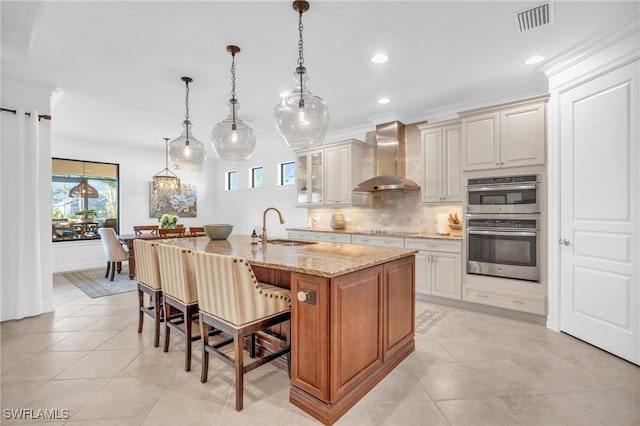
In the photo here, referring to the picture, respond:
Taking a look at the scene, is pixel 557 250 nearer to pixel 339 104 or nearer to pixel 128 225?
pixel 339 104

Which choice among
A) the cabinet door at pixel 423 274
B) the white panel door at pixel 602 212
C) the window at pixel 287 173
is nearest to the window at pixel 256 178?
the window at pixel 287 173

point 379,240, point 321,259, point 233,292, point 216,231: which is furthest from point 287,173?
point 233,292

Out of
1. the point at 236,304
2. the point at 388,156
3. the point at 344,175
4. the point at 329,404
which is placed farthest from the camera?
the point at 344,175

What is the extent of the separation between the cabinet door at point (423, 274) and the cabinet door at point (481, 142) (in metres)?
1.27

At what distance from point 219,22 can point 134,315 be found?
3323 millimetres

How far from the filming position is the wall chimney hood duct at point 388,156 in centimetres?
460

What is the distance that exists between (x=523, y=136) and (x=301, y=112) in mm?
2678

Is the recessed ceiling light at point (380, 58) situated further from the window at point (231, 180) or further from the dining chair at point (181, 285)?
the window at point (231, 180)

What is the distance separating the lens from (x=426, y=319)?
3.50 m

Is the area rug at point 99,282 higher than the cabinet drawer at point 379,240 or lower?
lower

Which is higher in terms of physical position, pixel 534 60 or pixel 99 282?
pixel 534 60

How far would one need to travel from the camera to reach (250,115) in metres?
4.80

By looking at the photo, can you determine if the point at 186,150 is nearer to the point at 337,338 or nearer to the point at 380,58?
the point at 380,58

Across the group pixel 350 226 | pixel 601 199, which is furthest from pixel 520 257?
pixel 350 226
